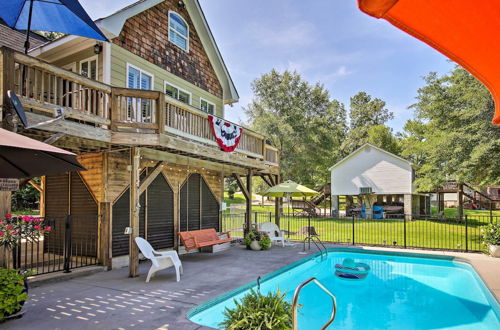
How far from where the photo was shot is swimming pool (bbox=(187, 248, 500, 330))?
20.8 feet

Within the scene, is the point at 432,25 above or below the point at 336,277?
above

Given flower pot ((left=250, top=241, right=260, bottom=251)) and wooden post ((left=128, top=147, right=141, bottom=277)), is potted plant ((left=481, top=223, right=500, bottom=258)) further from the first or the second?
wooden post ((left=128, top=147, right=141, bottom=277))

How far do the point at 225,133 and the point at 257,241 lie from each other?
426 cm

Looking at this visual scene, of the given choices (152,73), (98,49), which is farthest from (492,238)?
(98,49)

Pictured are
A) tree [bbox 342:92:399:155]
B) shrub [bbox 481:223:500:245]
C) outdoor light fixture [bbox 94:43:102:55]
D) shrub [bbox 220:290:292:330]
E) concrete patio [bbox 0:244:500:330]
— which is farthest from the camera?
tree [bbox 342:92:399:155]

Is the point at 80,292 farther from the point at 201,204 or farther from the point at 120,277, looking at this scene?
the point at 201,204

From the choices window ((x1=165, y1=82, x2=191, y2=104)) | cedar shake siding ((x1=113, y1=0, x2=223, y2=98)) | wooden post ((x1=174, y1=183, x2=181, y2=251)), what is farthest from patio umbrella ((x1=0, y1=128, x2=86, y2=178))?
window ((x1=165, y1=82, x2=191, y2=104))

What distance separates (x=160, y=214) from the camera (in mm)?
10828

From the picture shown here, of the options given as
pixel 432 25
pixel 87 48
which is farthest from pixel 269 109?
pixel 432 25

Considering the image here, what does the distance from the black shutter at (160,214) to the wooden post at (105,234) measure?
64.0 inches

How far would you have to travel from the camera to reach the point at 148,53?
1105cm

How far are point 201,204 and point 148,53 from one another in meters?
5.62

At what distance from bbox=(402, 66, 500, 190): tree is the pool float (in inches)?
330

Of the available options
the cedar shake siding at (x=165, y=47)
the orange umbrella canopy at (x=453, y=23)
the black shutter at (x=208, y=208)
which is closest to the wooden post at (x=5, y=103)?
the cedar shake siding at (x=165, y=47)
